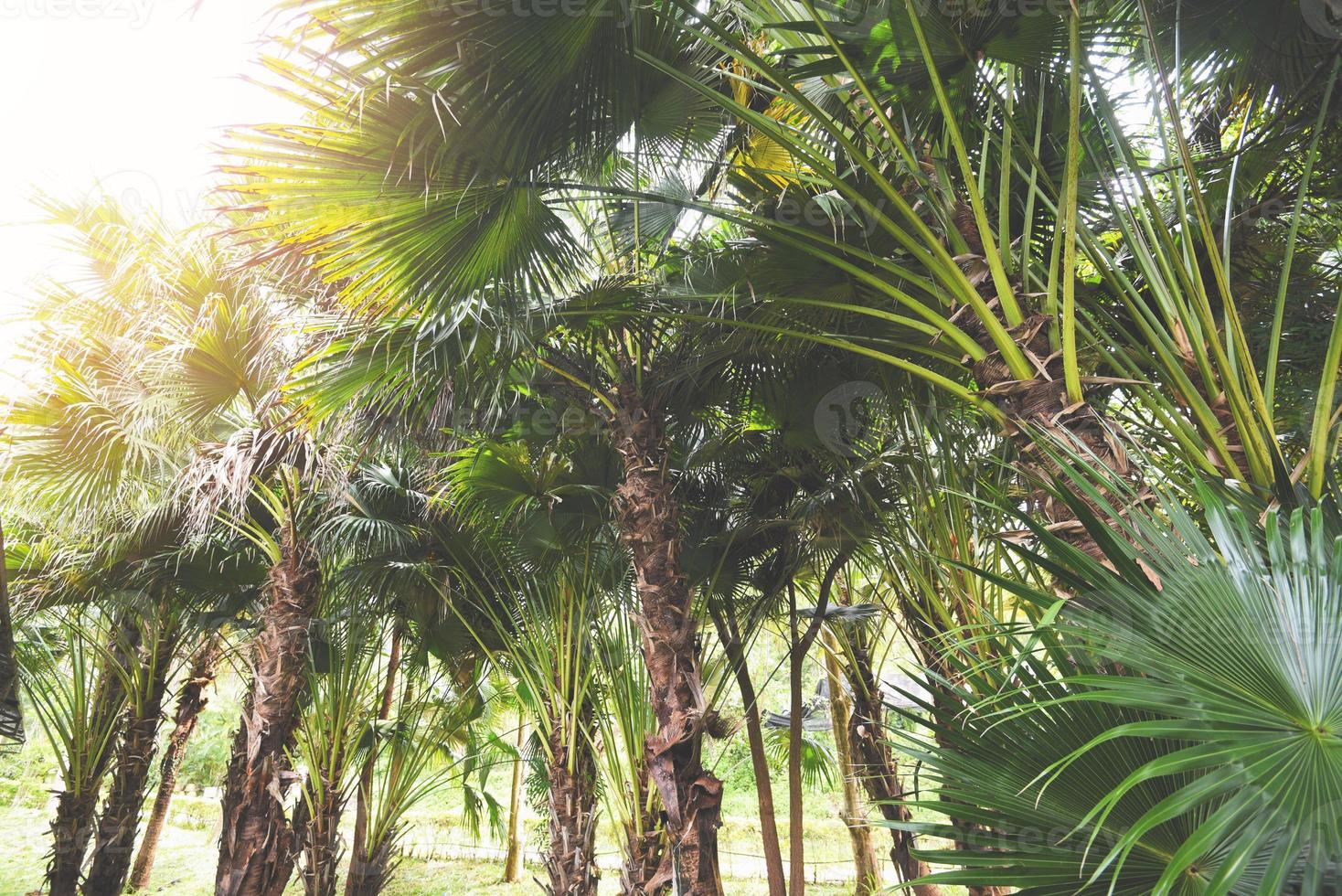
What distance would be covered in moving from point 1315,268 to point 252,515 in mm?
6529

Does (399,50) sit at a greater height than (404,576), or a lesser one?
greater

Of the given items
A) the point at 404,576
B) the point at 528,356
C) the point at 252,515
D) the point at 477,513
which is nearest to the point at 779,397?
the point at 528,356

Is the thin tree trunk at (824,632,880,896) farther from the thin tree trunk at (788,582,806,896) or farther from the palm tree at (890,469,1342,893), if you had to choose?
the palm tree at (890,469,1342,893)

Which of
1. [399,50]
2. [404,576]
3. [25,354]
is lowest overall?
[404,576]

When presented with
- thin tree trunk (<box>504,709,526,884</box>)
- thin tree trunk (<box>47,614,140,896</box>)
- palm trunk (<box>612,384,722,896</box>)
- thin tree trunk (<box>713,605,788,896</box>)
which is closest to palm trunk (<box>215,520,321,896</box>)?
thin tree trunk (<box>47,614,140,896</box>)

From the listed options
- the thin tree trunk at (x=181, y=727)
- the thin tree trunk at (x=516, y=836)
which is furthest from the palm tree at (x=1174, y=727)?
the thin tree trunk at (x=516, y=836)

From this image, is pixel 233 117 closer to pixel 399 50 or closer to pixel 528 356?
pixel 399 50

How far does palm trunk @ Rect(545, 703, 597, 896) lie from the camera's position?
166 inches

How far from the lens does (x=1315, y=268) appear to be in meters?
3.33

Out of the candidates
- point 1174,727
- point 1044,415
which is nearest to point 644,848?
point 1044,415

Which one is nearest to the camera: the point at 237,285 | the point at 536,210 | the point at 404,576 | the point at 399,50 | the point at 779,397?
the point at 399,50

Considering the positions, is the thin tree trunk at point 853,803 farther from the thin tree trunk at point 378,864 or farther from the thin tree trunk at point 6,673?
the thin tree trunk at point 6,673

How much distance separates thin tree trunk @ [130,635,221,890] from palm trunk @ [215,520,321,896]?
2.68 meters

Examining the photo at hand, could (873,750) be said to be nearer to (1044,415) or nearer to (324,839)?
(324,839)
